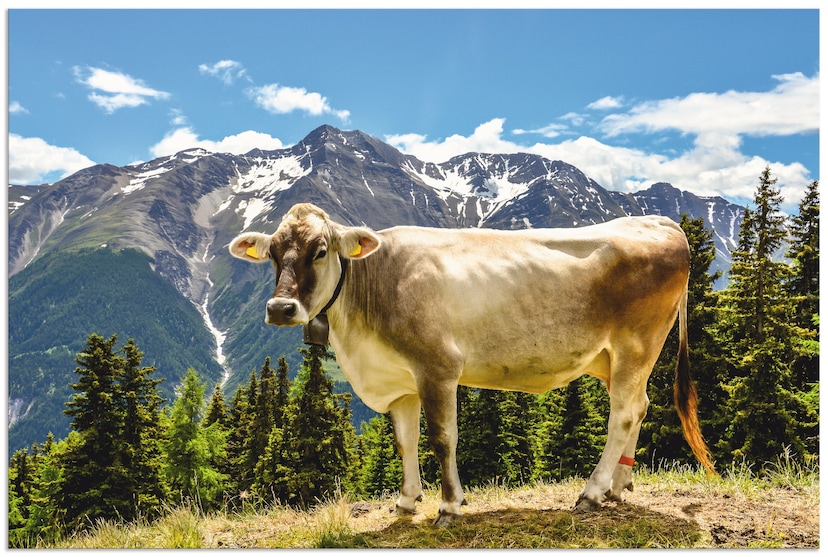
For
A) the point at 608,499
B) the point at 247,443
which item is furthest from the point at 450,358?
the point at 247,443

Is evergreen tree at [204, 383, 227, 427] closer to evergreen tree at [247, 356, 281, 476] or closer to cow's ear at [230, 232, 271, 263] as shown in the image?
evergreen tree at [247, 356, 281, 476]

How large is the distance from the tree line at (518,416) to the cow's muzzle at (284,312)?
7.59 metres

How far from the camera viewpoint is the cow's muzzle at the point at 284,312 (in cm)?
629

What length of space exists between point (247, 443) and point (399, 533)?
46943 millimetres

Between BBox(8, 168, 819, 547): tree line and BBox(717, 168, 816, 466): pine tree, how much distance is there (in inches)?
1.9

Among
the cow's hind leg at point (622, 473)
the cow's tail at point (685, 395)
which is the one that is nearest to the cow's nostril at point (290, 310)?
the cow's hind leg at point (622, 473)

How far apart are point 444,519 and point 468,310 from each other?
6.89 ft

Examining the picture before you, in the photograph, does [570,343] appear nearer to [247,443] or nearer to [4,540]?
[4,540]

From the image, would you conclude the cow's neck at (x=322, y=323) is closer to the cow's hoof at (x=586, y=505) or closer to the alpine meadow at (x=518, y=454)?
the alpine meadow at (x=518, y=454)

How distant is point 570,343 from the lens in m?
7.39

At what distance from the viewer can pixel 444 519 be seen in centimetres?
707

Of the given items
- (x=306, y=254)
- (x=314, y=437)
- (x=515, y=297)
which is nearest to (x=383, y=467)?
(x=314, y=437)

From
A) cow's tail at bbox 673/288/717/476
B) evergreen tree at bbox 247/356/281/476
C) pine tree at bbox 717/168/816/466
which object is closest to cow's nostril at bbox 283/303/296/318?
cow's tail at bbox 673/288/717/476

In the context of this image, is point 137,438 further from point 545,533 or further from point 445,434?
point 545,533
